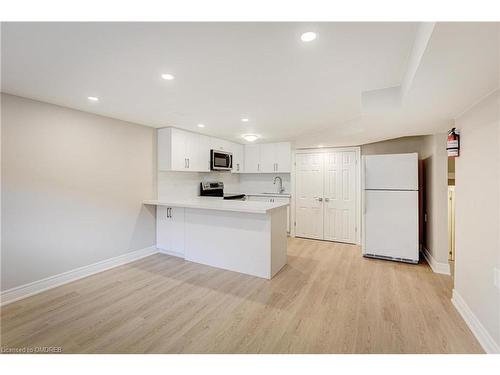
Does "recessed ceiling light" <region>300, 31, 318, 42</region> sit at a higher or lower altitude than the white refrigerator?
higher

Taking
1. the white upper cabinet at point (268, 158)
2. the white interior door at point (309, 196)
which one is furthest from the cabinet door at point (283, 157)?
the white interior door at point (309, 196)

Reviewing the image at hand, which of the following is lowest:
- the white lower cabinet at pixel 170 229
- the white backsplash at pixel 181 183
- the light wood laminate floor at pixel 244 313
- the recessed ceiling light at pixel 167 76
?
the light wood laminate floor at pixel 244 313

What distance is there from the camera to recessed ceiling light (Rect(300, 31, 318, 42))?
139cm

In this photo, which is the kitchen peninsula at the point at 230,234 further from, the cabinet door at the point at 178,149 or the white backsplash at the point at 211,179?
the cabinet door at the point at 178,149

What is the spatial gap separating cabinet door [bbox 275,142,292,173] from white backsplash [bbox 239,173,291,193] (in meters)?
0.37

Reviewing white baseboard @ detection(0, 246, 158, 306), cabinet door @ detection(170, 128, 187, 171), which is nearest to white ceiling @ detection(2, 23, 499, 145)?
cabinet door @ detection(170, 128, 187, 171)

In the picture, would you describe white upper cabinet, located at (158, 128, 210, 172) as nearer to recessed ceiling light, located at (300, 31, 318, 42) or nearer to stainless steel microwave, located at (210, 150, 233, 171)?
stainless steel microwave, located at (210, 150, 233, 171)

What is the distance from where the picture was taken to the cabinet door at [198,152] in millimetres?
4255

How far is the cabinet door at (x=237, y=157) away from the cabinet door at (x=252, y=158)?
0.15 meters

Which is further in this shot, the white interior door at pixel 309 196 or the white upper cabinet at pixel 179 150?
the white interior door at pixel 309 196

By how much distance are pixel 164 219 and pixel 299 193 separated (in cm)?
285

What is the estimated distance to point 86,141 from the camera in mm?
3084

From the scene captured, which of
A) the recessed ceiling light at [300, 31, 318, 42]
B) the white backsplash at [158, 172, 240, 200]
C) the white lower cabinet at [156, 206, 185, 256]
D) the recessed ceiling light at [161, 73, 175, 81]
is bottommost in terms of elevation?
the white lower cabinet at [156, 206, 185, 256]

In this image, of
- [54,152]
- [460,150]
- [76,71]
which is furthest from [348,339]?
[54,152]
